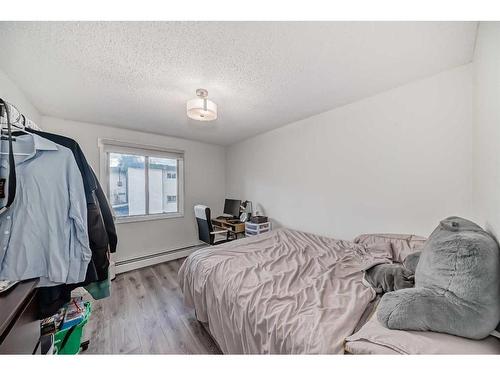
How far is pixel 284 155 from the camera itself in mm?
2883

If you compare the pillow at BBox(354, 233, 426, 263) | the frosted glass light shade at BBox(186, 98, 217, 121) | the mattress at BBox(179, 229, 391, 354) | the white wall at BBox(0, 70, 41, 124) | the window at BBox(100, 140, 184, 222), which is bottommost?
the mattress at BBox(179, 229, 391, 354)

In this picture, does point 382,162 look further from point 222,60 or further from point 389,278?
point 222,60

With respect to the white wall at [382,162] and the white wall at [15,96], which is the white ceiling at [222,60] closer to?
the white wall at [15,96]

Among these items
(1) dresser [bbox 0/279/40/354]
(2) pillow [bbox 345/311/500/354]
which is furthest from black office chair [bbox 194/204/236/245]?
(2) pillow [bbox 345/311/500/354]

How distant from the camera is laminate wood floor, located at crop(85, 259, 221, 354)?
1457 mm

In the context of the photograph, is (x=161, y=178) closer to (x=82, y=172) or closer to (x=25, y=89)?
(x=25, y=89)

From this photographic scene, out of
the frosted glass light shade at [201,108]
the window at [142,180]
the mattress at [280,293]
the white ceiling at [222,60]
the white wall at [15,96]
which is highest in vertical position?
the white ceiling at [222,60]

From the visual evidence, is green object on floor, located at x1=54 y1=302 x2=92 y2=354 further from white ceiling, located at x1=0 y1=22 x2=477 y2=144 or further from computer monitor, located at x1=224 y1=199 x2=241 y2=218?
computer monitor, located at x1=224 y1=199 x2=241 y2=218

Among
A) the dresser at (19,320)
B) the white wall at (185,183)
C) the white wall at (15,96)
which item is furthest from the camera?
the white wall at (185,183)

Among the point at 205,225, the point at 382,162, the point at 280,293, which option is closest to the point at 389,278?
the point at 280,293

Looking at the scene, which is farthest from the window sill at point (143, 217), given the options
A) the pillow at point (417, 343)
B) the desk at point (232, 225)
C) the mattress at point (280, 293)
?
the pillow at point (417, 343)

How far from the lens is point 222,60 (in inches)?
53.1

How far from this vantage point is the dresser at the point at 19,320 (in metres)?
0.61

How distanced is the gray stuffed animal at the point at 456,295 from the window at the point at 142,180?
3.36 metres
